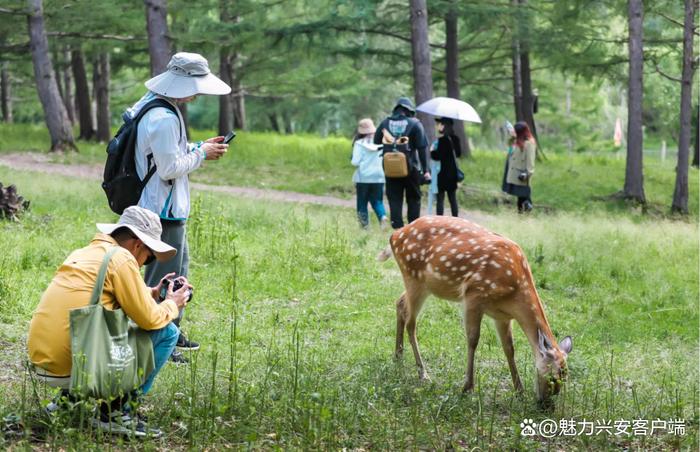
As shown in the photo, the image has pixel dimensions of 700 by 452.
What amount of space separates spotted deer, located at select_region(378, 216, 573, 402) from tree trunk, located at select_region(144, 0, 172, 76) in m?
13.4

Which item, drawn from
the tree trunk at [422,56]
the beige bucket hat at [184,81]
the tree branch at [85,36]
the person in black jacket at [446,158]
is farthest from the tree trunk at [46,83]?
the beige bucket hat at [184,81]

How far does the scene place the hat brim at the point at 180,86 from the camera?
6504 millimetres

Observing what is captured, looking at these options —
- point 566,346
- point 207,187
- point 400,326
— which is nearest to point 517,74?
point 207,187

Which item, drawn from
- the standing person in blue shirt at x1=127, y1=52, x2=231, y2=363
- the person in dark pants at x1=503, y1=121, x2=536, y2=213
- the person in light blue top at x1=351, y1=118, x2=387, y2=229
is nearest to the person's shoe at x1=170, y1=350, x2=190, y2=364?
the standing person in blue shirt at x1=127, y1=52, x2=231, y2=363

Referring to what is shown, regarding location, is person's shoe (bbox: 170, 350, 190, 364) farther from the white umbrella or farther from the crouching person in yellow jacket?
the white umbrella

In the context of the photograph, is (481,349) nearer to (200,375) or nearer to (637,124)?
Answer: (200,375)

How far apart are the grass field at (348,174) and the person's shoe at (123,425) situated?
13.7 metres

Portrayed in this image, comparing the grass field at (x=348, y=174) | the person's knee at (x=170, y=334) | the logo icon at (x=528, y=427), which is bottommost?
the grass field at (x=348, y=174)

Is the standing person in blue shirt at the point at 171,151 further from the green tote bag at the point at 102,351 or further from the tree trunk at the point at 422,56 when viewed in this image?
the tree trunk at the point at 422,56

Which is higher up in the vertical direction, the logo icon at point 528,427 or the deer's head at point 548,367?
the deer's head at point 548,367

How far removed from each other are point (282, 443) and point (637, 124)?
16699 mm

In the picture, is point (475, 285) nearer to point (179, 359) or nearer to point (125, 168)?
point (179, 359)

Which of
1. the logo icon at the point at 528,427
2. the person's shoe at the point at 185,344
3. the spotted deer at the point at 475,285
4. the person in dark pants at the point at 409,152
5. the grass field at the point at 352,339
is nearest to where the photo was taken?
the grass field at the point at 352,339

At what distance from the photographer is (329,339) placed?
26.1ft
